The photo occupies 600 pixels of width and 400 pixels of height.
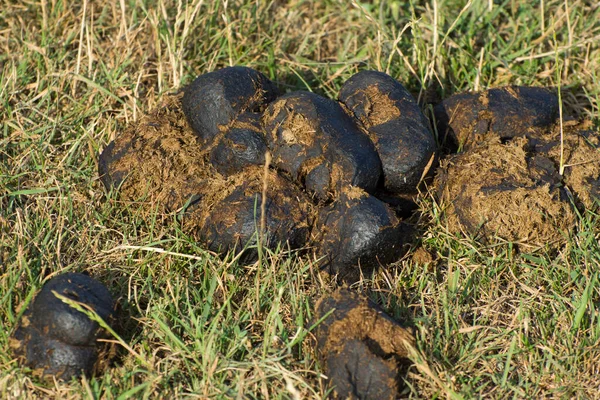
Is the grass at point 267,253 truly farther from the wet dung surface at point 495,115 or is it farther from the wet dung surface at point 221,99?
the wet dung surface at point 221,99

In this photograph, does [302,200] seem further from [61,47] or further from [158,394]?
[61,47]

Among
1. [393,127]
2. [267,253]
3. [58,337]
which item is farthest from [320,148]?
[58,337]

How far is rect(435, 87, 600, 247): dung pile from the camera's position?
13.4ft

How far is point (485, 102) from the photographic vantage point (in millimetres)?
4598

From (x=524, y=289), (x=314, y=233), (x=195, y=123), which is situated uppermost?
(x=195, y=123)

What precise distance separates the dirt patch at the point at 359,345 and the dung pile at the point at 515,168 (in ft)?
3.30

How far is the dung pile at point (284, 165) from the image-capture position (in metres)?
3.90

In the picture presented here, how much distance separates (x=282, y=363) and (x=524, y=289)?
140 centimetres

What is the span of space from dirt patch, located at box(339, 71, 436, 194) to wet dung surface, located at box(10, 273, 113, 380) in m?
1.74

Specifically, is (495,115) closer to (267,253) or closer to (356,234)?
(356,234)

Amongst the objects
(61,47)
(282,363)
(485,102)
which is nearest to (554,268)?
(485,102)

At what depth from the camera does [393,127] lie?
4164mm

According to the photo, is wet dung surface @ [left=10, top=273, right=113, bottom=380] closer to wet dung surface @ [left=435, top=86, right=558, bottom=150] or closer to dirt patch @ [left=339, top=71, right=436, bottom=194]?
dirt patch @ [left=339, top=71, right=436, bottom=194]

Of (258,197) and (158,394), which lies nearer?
(158,394)
